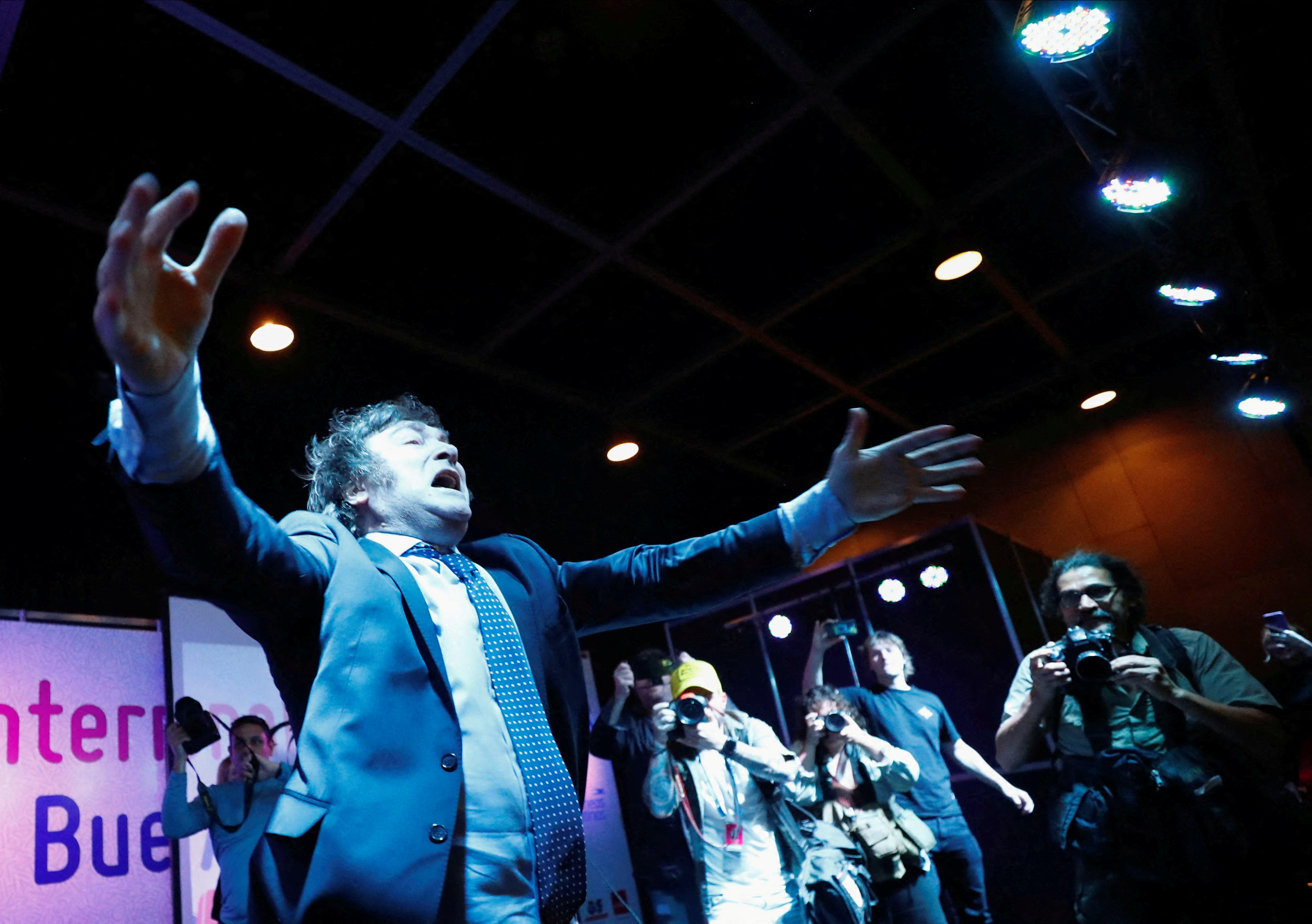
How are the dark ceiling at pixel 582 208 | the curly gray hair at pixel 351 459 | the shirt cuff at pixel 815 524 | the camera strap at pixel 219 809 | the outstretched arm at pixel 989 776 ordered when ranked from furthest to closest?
the outstretched arm at pixel 989 776 < the camera strap at pixel 219 809 < the dark ceiling at pixel 582 208 < the curly gray hair at pixel 351 459 < the shirt cuff at pixel 815 524

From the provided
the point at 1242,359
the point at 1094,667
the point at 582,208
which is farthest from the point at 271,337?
the point at 1242,359

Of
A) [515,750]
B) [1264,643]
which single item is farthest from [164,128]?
[1264,643]

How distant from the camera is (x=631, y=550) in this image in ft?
5.76

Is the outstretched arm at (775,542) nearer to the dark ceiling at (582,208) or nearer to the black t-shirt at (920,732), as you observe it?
the dark ceiling at (582,208)

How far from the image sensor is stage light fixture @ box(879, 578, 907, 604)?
631cm

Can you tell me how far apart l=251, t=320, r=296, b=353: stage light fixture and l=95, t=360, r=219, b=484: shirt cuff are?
10.8 feet

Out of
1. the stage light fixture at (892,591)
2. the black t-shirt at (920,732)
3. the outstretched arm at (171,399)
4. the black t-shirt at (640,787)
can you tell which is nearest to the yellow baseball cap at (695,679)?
the black t-shirt at (640,787)

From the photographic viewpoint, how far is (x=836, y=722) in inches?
160

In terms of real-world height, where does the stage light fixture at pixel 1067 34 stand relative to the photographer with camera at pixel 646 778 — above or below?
above

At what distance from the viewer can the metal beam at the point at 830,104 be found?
323cm

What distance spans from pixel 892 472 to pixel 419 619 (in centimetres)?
92

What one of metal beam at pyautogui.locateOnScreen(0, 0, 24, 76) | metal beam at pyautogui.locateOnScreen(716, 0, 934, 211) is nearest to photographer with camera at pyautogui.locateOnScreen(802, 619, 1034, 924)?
metal beam at pyautogui.locateOnScreen(716, 0, 934, 211)

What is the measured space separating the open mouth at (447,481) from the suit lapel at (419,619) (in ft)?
1.01

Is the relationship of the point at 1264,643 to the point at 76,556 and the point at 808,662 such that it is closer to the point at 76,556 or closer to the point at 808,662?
the point at 808,662
